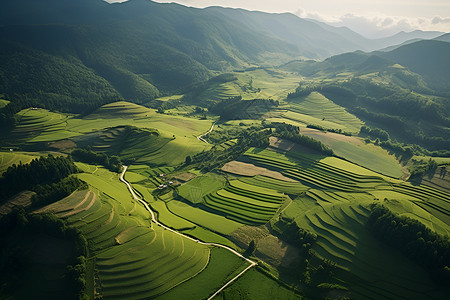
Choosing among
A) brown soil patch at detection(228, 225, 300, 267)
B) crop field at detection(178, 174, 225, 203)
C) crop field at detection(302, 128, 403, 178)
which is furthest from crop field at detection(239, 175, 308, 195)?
crop field at detection(302, 128, 403, 178)

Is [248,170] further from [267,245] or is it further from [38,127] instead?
[38,127]

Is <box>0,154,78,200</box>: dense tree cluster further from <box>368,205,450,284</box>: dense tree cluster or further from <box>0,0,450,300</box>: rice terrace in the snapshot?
<box>368,205,450,284</box>: dense tree cluster

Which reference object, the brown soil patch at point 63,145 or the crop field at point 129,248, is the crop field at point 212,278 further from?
the brown soil patch at point 63,145

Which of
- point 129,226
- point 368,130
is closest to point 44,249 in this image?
point 129,226

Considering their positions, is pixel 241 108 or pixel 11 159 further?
pixel 241 108

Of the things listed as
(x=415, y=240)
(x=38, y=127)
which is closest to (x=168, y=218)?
(x=415, y=240)

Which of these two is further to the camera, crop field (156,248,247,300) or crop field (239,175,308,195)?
crop field (239,175,308,195)
